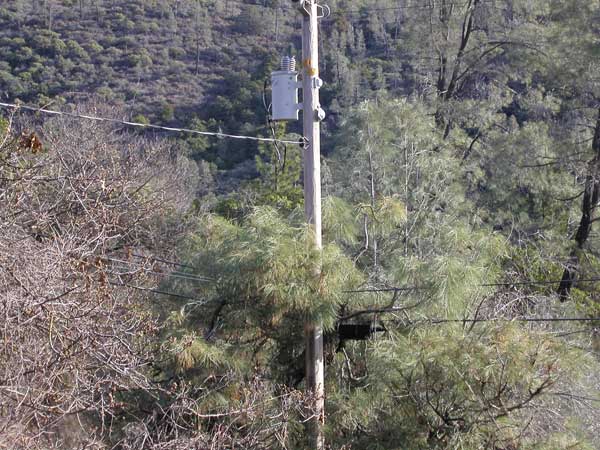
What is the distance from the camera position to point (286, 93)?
8.83m

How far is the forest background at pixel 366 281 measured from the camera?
6238mm

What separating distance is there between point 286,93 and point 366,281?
2.41 m

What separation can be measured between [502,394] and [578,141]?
9526 millimetres

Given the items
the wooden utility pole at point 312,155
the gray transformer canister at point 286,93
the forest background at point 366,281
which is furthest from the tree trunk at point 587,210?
the gray transformer canister at point 286,93

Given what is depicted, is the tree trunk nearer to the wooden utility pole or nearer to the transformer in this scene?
→ the wooden utility pole

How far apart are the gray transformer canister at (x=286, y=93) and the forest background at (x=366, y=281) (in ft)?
1.68

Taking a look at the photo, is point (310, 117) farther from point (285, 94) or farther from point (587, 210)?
point (587, 210)

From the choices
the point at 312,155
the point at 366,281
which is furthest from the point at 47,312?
the point at 366,281

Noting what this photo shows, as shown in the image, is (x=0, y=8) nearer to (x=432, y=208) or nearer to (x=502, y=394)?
(x=432, y=208)

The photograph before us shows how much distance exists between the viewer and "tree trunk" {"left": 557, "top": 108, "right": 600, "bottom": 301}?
1480 cm

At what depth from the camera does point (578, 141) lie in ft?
51.7

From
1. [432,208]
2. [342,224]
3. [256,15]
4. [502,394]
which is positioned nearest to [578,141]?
[432,208]

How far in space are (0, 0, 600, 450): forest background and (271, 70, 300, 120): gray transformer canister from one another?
0.51 meters

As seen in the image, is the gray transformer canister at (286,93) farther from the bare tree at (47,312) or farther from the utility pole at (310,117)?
the bare tree at (47,312)
